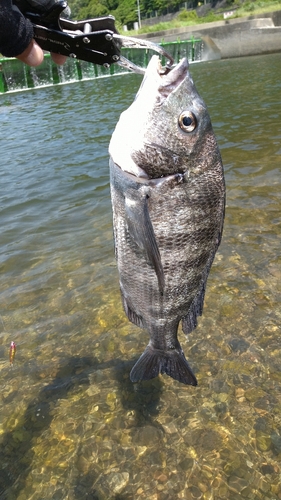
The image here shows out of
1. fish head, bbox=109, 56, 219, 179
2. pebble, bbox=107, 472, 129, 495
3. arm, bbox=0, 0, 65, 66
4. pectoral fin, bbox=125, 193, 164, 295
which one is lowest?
pebble, bbox=107, 472, 129, 495

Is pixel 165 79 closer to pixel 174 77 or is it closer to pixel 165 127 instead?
pixel 174 77

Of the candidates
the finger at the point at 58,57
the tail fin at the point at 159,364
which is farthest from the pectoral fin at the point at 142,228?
the finger at the point at 58,57

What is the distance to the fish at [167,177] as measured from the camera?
7.61 ft

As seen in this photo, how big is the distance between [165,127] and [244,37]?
40.6 m

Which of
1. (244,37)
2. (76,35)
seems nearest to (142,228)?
(76,35)

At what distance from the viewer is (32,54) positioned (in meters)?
2.57

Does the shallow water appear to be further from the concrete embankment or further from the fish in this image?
the concrete embankment

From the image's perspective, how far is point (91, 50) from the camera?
282 centimetres

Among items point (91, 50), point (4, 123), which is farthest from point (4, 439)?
point (4, 123)

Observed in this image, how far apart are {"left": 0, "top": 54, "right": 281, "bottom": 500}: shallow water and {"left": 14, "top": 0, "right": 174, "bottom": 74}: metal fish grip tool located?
2964mm

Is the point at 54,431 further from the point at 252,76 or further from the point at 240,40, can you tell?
the point at 240,40

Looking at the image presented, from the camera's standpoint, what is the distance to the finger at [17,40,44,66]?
2.53 m

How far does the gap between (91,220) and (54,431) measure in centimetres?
442

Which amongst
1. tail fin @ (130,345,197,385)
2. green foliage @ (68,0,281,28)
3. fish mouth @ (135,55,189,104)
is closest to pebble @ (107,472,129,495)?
tail fin @ (130,345,197,385)
